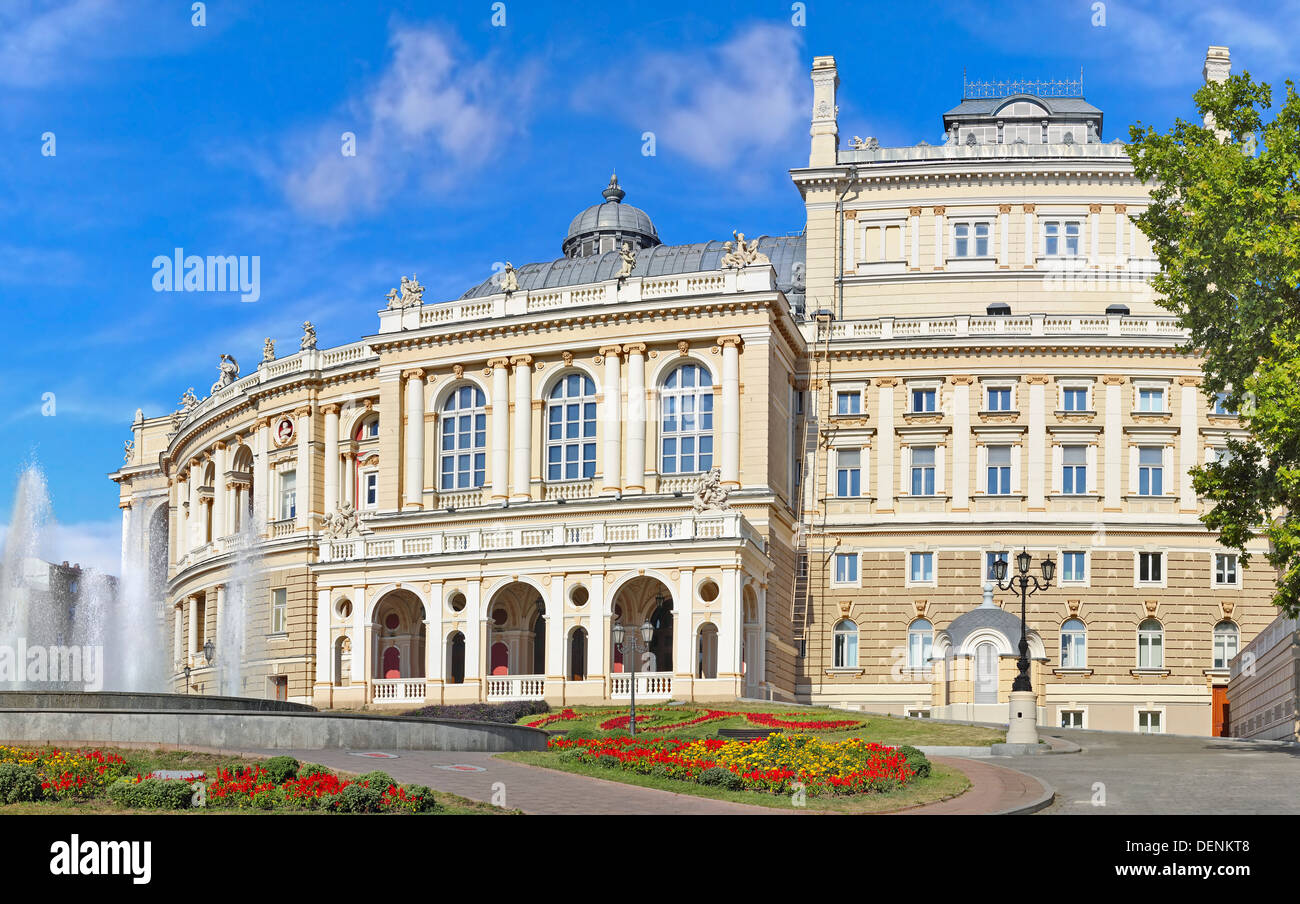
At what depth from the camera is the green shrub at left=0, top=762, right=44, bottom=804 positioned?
1046 inches

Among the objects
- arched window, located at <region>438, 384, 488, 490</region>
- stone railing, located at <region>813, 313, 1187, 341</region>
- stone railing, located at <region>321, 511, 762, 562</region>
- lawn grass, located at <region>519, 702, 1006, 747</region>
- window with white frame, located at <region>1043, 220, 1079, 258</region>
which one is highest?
window with white frame, located at <region>1043, 220, 1079, 258</region>

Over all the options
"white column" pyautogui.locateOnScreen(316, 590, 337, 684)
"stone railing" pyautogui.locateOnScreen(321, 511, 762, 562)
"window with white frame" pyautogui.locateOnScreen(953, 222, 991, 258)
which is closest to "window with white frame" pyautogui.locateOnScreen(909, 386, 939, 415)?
"window with white frame" pyautogui.locateOnScreen(953, 222, 991, 258)

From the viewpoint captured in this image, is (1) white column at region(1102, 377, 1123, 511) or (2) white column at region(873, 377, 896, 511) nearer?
(1) white column at region(1102, 377, 1123, 511)

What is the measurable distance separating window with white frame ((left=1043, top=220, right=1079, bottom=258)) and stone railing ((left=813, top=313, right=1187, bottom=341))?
541 centimetres

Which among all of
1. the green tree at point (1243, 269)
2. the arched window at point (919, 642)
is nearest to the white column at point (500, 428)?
the arched window at point (919, 642)

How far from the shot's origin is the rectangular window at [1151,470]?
78625 mm

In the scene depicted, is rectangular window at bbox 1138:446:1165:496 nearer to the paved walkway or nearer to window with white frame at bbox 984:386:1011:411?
window with white frame at bbox 984:386:1011:411

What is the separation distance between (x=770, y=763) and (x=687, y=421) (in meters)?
43.0

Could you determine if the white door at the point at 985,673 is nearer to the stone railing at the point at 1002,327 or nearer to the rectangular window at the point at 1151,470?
the rectangular window at the point at 1151,470

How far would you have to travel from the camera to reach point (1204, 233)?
152 feet

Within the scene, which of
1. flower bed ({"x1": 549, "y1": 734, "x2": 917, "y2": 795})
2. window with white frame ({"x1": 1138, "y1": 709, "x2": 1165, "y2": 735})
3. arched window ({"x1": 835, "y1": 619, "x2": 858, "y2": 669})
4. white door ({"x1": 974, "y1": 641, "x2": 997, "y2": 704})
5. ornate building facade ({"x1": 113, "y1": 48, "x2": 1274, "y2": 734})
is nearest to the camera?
flower bed ({"x1": 549, "y1": 734, "x2": 917, "y2": 795})

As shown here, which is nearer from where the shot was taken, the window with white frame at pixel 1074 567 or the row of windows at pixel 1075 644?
the row of windows at pixel 1075 644

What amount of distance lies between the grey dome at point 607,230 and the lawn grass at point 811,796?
62.0m

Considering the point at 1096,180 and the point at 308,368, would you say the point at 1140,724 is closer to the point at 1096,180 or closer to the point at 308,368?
the point at 1096,180
